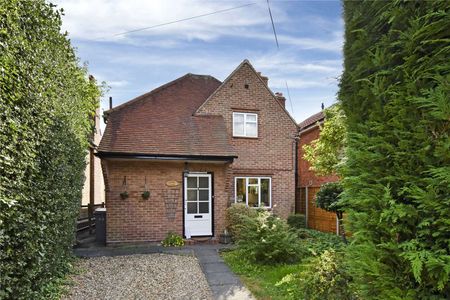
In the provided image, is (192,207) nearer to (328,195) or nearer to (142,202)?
(142,202)

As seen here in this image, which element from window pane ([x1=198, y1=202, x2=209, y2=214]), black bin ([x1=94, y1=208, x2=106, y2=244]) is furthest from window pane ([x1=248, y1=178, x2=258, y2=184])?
black bin ([x1=94, y1=208, x2=106, y2=244])

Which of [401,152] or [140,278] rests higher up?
[401,152]

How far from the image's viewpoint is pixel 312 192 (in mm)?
15055

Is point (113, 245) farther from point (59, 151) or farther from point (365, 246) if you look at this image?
point (365, 246)

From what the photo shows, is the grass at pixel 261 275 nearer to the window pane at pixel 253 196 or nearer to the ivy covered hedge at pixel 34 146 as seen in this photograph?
the ivy covered hedge at pixel 34 146

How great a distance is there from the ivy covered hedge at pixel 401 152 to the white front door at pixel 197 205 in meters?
8.80

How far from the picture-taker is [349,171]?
296cm

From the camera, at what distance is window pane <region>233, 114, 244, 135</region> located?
13016mm

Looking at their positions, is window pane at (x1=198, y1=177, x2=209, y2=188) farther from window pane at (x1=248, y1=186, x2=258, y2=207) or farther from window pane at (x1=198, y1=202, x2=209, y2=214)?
window pane at (x1=248, y1=186, x2=258, y2=207)

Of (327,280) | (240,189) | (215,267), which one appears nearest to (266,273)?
(215,267)

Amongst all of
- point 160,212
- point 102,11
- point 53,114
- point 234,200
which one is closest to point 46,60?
point 53,114

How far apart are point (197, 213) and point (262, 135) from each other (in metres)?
4.23

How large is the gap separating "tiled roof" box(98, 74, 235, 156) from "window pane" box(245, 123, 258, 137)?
3.62 ft

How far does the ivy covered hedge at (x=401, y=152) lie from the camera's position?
215 centimetres
